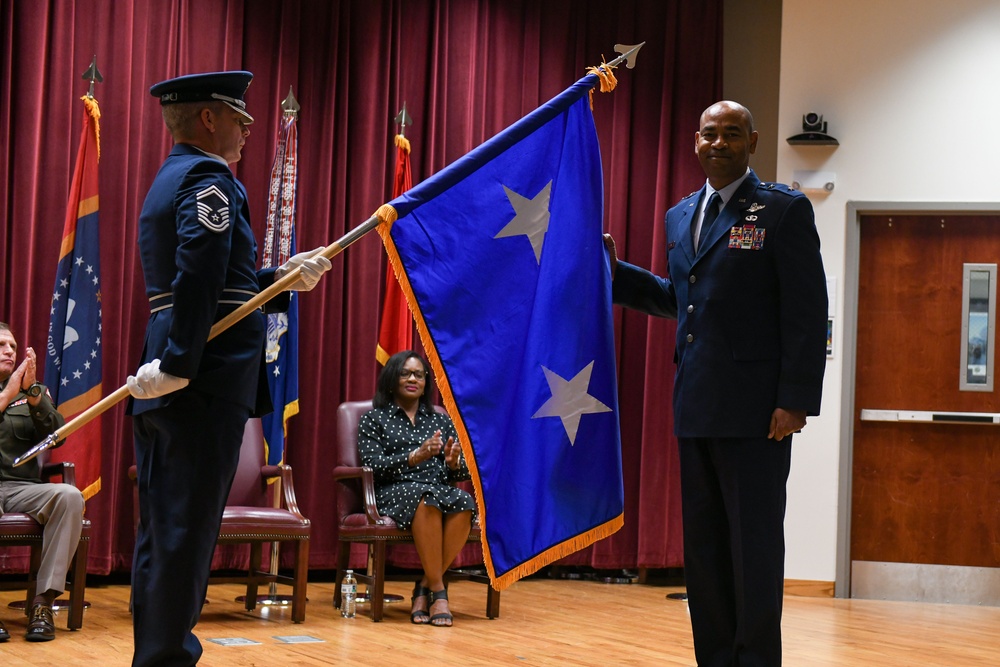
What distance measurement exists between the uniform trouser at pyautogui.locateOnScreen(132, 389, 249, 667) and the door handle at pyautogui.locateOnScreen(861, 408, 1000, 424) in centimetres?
473

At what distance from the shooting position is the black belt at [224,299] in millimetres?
2686

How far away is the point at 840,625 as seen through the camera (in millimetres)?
5312

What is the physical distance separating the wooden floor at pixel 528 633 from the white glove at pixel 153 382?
1.52 meters

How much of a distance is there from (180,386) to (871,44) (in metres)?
5.25

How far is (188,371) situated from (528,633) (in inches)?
104

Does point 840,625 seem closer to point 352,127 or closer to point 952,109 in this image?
point 952,109

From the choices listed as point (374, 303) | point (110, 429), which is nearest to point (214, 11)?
point (374, 303)

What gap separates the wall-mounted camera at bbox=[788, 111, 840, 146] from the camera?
6418 millimetres

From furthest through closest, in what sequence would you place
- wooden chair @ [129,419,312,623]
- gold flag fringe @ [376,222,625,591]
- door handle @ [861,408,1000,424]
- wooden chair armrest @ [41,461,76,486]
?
door handle @ [861,408,1000,424]
wooden chair @ [129,419,312,623]
wooden chair armrest @ [41,461,76,486]
gold flag fringe @ [376,222,625,591]

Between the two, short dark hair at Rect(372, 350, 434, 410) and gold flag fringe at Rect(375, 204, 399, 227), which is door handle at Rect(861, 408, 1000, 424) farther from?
gold flag fringe at Rect(375, 204, 399, 227)

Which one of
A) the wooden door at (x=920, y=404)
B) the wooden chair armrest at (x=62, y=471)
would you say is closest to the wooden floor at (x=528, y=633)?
the wooden door at (x=920, y=404)

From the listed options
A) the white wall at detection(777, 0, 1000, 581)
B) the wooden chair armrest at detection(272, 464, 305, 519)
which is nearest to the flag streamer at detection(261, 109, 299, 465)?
the wooden chair armrest at detection(272, 464, 305, 519)

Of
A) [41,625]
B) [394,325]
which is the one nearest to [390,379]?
[394,325]

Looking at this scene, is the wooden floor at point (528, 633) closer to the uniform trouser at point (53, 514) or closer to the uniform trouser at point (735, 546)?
the uniform trouser at point (53, 514)
